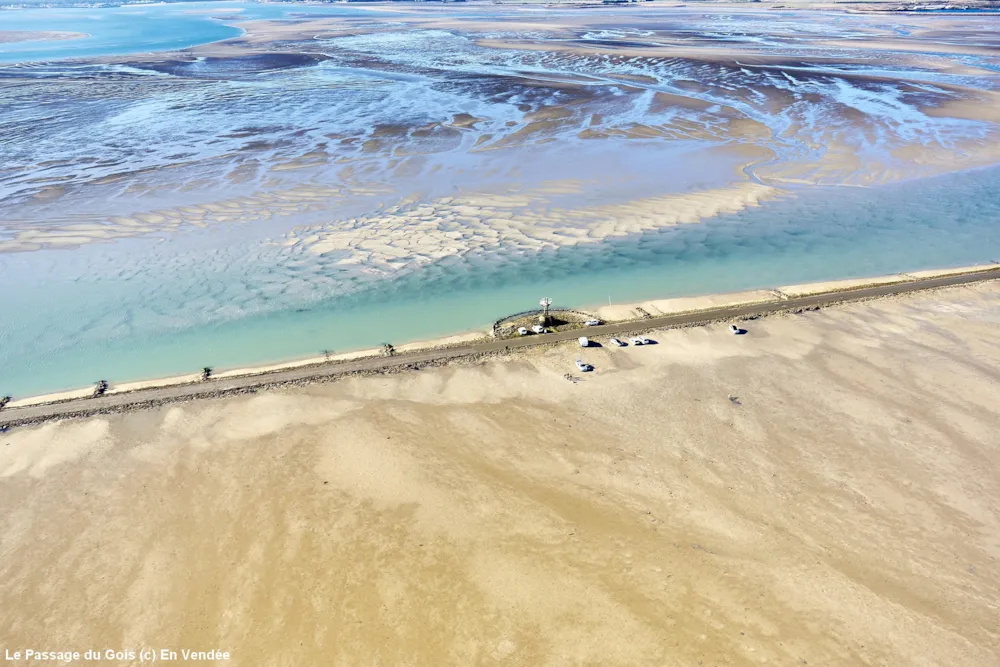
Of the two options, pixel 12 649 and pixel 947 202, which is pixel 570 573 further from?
pixel 947 202

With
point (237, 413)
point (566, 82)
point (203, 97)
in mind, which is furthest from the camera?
point (566, 82)

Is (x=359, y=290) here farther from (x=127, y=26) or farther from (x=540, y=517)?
(x=127, y=26)

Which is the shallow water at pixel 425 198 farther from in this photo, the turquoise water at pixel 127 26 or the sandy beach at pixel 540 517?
the turquoise water at pixel 127 26

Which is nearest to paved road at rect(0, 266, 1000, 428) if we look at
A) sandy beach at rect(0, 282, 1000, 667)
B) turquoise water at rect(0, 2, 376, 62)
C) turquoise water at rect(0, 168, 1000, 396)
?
sandy beach at rect(0, 282, 1000, 667)

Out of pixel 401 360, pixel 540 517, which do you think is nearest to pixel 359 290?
pixel 401 360

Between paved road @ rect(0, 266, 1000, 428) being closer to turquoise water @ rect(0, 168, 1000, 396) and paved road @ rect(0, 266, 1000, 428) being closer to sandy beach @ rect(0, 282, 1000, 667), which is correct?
sandy beach @ rect(0, 282, 1000, 667)

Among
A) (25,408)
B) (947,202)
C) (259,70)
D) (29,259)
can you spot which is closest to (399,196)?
(29,259)
